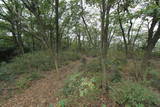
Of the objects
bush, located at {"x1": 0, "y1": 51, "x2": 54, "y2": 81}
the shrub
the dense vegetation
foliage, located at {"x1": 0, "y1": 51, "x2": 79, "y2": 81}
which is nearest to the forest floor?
the dense vegetation

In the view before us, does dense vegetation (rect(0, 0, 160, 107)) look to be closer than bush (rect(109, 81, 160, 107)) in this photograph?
No

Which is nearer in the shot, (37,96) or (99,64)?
(37,96)

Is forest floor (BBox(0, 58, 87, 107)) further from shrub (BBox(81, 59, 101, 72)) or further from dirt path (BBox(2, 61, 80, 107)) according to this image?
shrub (BBox(81, 59, 101, 72))

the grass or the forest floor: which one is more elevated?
the grass

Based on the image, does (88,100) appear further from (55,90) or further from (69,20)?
(69,20)

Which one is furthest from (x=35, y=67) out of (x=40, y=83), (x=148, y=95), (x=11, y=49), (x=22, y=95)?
(x=148, y=95)

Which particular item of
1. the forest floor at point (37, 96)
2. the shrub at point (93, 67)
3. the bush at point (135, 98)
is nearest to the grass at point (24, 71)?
the forest floor at point (37, 96)

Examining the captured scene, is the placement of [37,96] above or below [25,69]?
below

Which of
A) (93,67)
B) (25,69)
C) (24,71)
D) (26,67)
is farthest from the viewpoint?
(26,67)

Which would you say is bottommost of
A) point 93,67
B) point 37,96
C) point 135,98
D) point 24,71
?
point 37,96

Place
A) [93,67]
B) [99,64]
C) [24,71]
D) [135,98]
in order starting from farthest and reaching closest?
[24,71] → [99,64] → [93,67] → [135,98]

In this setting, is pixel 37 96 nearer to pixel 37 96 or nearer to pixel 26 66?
pixel 37 96

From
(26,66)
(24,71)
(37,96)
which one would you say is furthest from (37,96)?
(26,66)

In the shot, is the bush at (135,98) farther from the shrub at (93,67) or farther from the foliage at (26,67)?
the foliage at (26,67)
